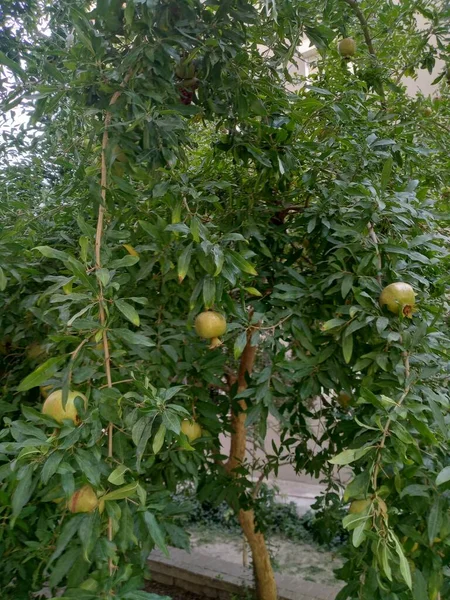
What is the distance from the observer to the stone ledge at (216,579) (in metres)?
3.55

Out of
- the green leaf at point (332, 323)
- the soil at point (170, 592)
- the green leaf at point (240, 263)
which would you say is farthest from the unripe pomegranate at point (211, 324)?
the soil at point (170, 592)

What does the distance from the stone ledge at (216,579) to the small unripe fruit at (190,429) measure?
87.3 inches

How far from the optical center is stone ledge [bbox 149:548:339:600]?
3555 mm

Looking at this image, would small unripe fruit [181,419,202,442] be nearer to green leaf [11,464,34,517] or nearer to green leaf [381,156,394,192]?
green leaf [11,464,34,517]

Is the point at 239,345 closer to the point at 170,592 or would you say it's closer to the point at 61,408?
the point at 61,408

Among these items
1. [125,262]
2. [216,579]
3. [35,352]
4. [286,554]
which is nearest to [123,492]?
[125,262]

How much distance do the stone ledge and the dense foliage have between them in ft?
4.73

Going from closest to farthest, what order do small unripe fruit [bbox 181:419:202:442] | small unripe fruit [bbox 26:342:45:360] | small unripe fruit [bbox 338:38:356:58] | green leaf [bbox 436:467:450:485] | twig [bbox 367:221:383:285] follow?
green leaf [bbox 436:467:450:485]
twig [bbox 367:221:383:285]
small unripe fruit [bbox 181:419:202:442]
small unripe fruit [bbox 26:342:45:360]
small unripe fruit [bbox 338:38:356:58]

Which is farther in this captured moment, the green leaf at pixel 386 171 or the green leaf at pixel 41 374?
the green leaf at pixel 386 171

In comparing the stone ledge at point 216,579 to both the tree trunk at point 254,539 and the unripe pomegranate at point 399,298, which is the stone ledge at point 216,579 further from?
the unripe pomegranate at point 399,298

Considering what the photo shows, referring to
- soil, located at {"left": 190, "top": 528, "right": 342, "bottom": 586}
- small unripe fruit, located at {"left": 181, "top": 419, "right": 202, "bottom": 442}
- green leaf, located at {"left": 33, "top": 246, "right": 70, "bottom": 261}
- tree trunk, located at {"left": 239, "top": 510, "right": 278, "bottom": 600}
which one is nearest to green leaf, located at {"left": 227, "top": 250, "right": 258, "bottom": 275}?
green leaf, located at {"left": 33, "top": 246, "right": 70, "bottom": 261}

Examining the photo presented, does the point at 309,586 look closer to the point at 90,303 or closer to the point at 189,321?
the point at 189,321

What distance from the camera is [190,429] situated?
1803 millimetres

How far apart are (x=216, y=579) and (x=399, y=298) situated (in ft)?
10.1
